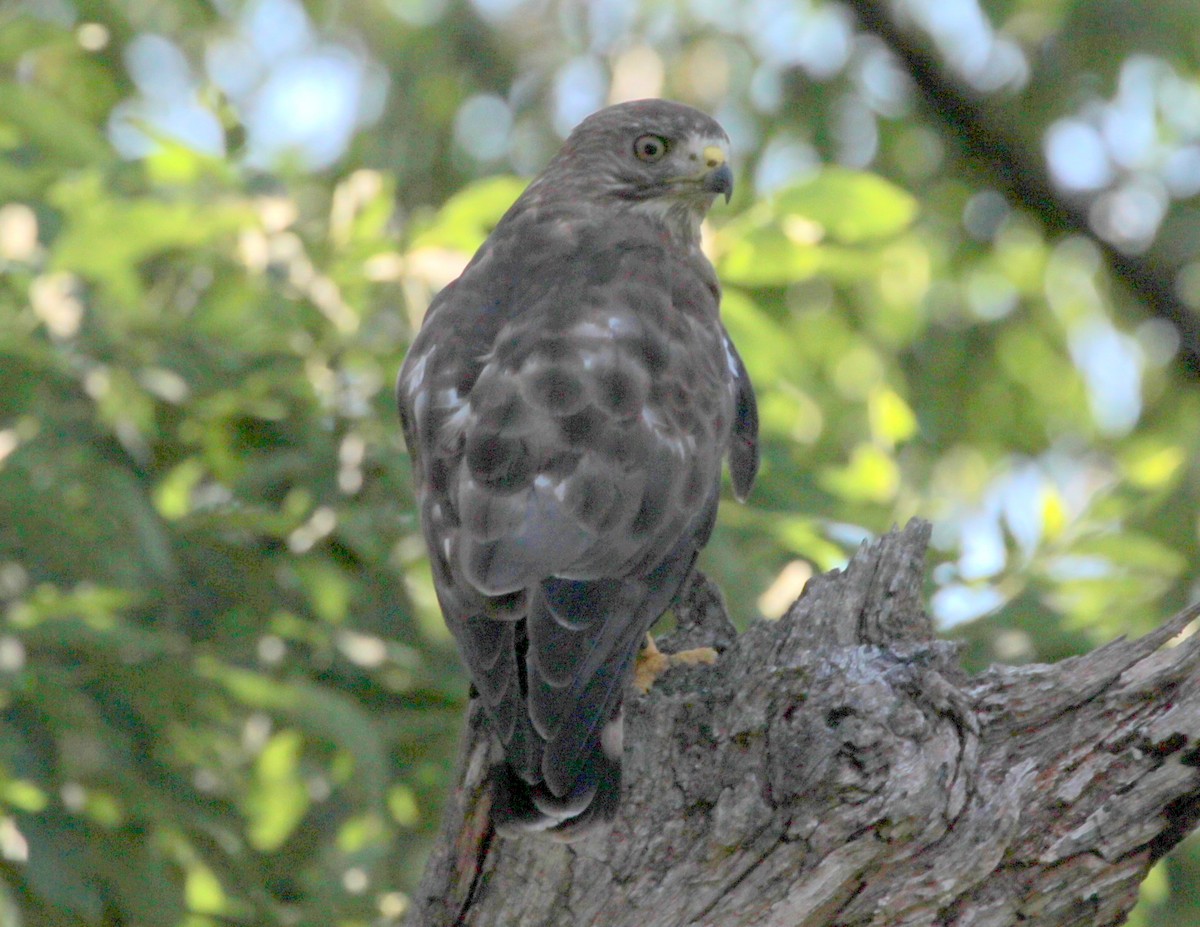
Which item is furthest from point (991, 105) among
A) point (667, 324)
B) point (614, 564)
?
point (614, 564)

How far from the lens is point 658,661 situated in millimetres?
3209

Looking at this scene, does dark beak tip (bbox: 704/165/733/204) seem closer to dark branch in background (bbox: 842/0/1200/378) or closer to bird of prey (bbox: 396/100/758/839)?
bird of prey (bbox: 396/100/758/839)

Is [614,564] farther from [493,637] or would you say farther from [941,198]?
[941,198]

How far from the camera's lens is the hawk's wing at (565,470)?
2873 mm

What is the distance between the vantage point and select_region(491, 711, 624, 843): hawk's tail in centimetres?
266


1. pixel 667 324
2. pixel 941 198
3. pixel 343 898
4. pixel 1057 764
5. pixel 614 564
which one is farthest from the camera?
pixel 941 198

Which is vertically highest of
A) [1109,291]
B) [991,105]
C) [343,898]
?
[991,105]

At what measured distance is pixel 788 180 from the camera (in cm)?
411

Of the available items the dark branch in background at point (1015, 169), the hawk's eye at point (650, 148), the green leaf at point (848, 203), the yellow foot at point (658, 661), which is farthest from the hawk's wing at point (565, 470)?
the dark branch in background at point (1015, 169)

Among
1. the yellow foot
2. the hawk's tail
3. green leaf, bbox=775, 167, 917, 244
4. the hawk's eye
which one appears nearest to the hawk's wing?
the hawk's tail

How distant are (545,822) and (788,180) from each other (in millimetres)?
2075

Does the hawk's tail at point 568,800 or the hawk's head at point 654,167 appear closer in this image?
the hawk's tail at point 568,800

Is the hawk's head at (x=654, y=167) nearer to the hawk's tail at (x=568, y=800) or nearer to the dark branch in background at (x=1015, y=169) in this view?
the hawk's tail at (x=568, y=800)

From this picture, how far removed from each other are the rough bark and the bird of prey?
0.43 feet
